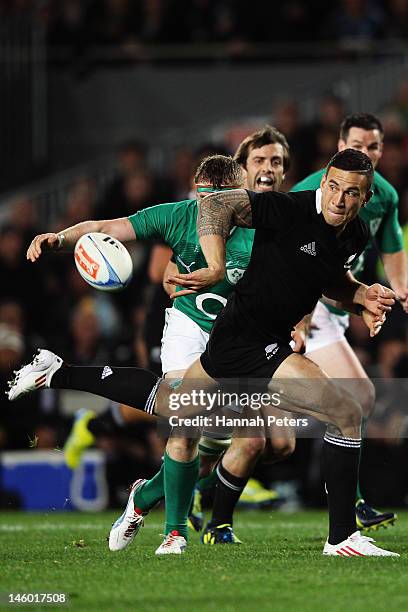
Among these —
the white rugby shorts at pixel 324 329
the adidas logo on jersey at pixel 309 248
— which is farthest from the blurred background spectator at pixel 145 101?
the adidas logo on jersey at pixel 309 248

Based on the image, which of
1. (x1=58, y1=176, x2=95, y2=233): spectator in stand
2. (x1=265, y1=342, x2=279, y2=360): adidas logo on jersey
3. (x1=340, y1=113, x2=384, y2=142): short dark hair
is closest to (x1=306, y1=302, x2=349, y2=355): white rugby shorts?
(x1=340, y1=113, x2=384, y2=142): short dark hair

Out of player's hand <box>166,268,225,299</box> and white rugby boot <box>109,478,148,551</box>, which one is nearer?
player's hand <box>166,268,225,299</box>

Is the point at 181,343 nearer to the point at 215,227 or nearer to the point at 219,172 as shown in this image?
the point at 219,172

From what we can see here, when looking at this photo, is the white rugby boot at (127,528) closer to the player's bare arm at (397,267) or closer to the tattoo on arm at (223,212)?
the tattoo on arm at (223,212)

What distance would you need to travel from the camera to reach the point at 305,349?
8.14 meters

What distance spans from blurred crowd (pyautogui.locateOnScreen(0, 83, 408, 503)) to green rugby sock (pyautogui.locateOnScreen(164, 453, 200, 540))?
4.10 metres

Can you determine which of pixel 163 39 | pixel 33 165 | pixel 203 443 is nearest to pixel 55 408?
pixel 203 443

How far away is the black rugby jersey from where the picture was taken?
622cm

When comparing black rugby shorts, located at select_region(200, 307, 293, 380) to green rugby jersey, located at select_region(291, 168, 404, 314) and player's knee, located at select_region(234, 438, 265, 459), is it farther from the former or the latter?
green rugby jersey, located at select_region(291, 168, 404, 314)

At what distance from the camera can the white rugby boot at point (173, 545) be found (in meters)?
6.61

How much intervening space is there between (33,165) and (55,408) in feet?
17.9

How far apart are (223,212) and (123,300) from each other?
795cm

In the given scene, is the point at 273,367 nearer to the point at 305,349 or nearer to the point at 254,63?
the point at 305,349

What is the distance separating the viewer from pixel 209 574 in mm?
5645
